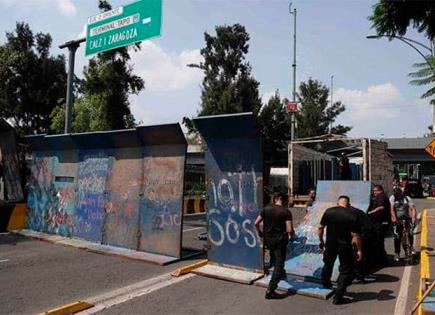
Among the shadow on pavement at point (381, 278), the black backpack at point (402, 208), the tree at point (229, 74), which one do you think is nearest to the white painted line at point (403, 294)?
the shadow on pavement at point (381, 278)

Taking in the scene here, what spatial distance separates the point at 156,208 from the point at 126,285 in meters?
2.62

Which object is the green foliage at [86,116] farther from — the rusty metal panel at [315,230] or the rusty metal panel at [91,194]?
the rusty metal panel at [315,230]

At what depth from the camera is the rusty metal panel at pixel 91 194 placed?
12250mm

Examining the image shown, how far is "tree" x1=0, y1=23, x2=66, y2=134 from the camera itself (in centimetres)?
4000

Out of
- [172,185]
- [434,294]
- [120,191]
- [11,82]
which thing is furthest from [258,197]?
[11,82]

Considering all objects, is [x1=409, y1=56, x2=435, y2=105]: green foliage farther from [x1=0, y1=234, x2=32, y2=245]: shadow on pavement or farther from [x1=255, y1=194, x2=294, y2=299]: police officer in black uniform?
[x1=0, y1=234, x2=32, y2=245]: shadow on pavement

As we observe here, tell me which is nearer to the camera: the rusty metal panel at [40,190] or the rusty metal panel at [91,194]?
the rusty metal panel at [91,194]

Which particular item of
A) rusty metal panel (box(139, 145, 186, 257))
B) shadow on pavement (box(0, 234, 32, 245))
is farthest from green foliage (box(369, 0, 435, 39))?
shadow on pavement (box(0, 234, 32, 245))

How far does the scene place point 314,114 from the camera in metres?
54.8

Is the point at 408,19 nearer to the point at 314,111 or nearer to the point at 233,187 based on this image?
the point at 233,187

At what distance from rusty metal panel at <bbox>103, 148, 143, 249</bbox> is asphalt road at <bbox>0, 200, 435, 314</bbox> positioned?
791 millimetres

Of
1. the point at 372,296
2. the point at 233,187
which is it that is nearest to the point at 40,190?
the point at 233,187

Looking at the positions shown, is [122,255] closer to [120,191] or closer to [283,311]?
[120,191]

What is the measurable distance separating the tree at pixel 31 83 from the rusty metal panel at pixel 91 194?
95.3 ft
